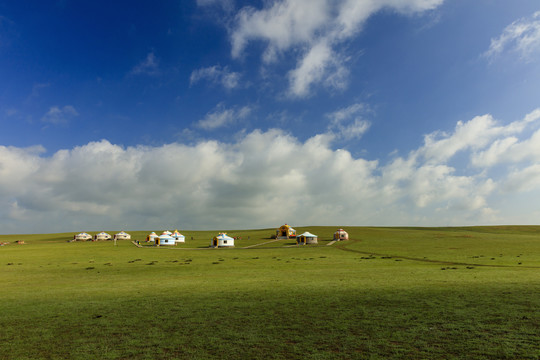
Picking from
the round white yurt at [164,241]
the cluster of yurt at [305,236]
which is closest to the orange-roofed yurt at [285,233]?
the cluster of yurt at [305,236]

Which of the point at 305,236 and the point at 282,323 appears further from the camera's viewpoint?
the point at 305,236

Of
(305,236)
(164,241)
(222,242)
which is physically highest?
(305,236)

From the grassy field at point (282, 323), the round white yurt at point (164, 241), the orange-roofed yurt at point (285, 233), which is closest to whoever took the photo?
the grassy field at point (282, 323)

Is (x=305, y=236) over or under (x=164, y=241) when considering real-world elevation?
over

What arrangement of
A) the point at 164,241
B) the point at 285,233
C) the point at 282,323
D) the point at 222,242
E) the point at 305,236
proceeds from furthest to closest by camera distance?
the point at 285,233 → the point at 164,241 → the point at 305,236 → the point at 222,242 → the point at 282,323

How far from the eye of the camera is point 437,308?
49.4ft

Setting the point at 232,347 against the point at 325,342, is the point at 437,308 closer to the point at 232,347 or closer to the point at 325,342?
the point at 325,342

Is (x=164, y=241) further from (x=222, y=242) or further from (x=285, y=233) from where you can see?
(x=285, y=233)

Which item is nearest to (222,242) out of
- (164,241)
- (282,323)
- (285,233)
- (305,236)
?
(164,241)

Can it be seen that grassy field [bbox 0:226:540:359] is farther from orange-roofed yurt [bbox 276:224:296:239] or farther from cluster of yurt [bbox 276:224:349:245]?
orange-roofed yurt [bbox 276:224:296:239]

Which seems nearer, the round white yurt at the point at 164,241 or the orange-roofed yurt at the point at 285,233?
the round white yurt at the point at 164,241

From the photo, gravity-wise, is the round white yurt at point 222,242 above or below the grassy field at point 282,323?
below

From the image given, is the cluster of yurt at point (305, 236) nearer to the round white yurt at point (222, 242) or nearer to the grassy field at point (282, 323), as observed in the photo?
the round white yurt at point (222, 242)

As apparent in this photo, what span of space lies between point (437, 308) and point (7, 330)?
2030cm
